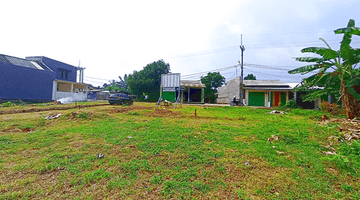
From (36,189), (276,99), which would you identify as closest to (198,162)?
(36,189)

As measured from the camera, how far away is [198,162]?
383cm

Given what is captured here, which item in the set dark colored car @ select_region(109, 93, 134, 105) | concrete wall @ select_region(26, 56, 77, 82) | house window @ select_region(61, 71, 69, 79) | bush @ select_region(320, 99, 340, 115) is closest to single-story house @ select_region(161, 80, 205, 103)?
dark colored car @ select_region(109, 93, 134, 105)

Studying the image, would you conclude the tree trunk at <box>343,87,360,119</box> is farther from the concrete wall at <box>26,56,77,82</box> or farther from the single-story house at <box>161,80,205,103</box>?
the concrete wall at <box>26,56,77,82</box>

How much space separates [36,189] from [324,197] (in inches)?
186

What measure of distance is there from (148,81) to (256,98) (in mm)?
20766

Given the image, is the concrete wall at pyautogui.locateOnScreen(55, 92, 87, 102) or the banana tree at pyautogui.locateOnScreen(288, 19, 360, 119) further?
the concrete wall at pyautogui.locateOnScreen(55, 92, 87, 102)

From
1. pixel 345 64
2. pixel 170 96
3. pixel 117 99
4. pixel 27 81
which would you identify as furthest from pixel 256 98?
pixel 27 81

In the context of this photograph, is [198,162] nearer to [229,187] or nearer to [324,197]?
[229,187]

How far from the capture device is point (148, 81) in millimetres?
34750

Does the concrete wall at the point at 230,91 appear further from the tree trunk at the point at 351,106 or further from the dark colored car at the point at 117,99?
the tree trunk at the point at 351,106

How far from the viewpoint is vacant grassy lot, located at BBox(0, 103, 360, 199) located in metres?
2.79

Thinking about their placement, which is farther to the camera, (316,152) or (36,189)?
(316,152)

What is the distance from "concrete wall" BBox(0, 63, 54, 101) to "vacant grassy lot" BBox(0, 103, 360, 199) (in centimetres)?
2045

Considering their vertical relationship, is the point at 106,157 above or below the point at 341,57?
below
